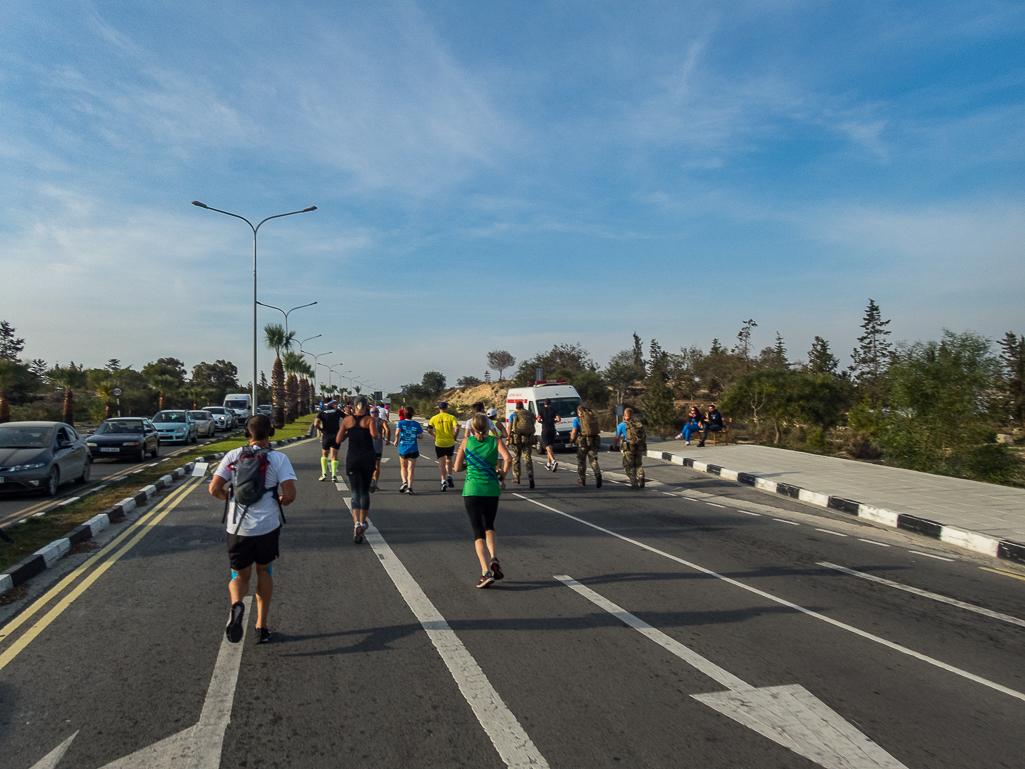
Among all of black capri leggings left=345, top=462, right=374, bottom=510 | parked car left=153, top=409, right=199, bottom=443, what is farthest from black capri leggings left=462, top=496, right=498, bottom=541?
parked car left=153, top=409, right=199, bottom=443

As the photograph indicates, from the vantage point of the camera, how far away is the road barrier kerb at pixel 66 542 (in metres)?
7.18

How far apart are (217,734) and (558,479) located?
12.9 m

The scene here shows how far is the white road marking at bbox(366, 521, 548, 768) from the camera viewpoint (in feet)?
11.7

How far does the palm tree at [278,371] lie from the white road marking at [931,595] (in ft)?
141

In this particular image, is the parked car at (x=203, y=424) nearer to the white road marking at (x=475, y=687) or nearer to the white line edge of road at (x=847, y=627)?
the white line edge of road at (x=847, y=627)

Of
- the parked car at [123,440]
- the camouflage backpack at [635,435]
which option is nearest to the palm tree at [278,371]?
the parked car at [123,440]

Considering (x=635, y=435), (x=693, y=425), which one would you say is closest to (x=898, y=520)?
(x=635, y=435)

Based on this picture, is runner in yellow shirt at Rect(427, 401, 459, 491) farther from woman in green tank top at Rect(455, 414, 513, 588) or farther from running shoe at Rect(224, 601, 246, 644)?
running shoe at Rect(224, 601, 246, 644)

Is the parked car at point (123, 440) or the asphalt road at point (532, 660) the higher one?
the parked car at point (123, 440)

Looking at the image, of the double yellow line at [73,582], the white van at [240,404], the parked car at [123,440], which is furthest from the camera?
the white van at [240,404]

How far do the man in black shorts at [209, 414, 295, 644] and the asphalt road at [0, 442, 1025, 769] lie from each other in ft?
1.07

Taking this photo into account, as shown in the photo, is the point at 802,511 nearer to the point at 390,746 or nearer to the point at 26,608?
the point at 390,746

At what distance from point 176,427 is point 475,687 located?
29.4 metres

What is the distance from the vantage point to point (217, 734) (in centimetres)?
377
